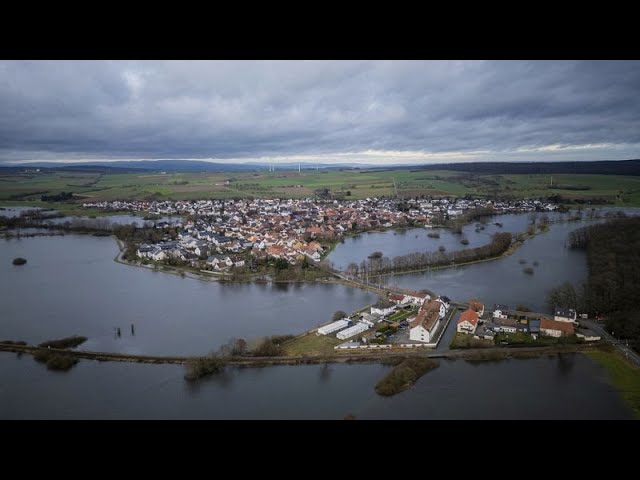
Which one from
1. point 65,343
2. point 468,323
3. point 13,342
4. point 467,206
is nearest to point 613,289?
point 468,323

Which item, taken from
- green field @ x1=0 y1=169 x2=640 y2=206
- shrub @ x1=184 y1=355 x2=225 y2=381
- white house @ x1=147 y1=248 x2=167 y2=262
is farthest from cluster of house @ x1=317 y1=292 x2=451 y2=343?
green field @ x1=0 y1=169 x2=640 y2=206

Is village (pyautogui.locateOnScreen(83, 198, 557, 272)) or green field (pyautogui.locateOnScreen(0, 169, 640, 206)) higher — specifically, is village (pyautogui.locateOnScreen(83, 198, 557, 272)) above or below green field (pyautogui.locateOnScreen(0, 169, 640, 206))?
below

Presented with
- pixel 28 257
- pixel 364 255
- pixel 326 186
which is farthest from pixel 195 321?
pixel 326 186

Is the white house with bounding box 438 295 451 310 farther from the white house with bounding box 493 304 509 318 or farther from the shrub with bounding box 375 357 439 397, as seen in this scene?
the shrub with bounding box 375 357 439 397

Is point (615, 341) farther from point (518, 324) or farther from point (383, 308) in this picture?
point (383, 308)

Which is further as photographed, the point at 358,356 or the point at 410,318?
the point at 410,318

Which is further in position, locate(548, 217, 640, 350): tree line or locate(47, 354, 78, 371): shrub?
locate(548, 217, 640, 350): tree line

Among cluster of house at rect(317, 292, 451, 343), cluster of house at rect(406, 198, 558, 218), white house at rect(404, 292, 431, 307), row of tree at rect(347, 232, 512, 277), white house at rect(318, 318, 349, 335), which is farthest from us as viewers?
cluster of house at rect(406, 198, 558, 218)
